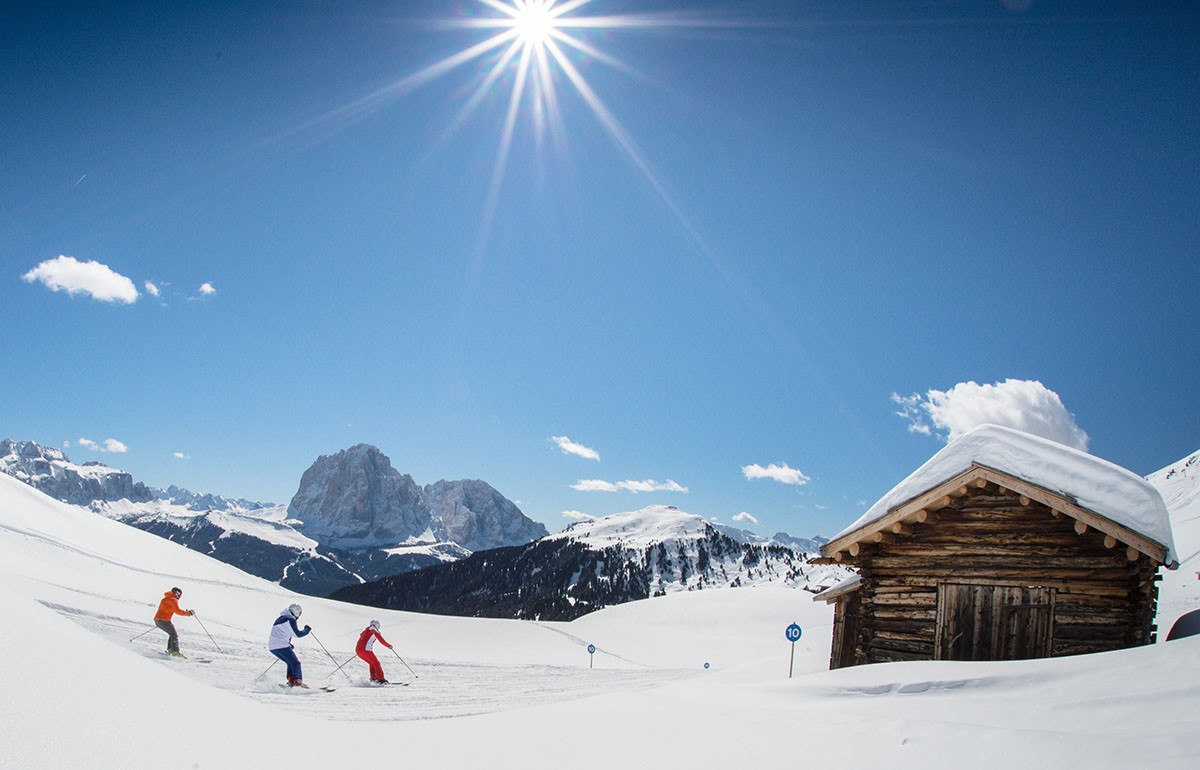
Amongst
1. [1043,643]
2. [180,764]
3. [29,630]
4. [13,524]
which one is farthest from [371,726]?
[13,524]

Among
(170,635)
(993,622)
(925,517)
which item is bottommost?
(170,635)

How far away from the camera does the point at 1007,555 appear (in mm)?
11508

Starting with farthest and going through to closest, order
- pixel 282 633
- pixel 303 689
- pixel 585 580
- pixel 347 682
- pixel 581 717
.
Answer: pixel 585 580 → pixel 347 682 → pixel 303 689 → pixel 282 633 → pixel 581 717

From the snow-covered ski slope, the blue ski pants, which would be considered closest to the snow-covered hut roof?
the snow-covered ski slope

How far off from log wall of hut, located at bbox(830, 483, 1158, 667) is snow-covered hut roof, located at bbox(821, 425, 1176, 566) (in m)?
0.48

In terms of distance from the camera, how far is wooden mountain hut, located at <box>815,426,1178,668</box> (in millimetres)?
10445

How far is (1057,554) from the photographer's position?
11.1 meters

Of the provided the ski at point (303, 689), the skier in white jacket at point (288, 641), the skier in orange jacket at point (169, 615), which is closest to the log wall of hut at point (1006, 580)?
the ski at point (303, 689)

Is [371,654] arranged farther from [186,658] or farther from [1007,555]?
[1007,555]

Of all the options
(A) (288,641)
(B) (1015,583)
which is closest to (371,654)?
(A) (288,641)

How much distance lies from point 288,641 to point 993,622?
46.3 ft

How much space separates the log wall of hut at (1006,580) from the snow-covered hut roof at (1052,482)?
0.48 m

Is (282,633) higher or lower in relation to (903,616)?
lower

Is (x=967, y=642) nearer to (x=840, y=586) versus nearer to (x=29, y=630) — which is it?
(x=840, y=586)
